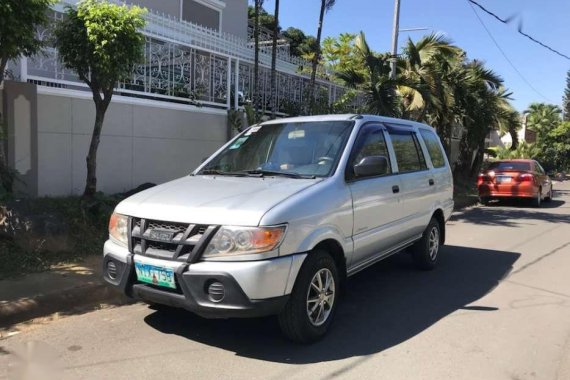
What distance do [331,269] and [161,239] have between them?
1443mm

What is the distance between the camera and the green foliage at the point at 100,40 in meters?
6.67

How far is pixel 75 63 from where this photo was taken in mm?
6934

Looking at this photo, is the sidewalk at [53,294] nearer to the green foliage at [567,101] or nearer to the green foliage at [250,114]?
the green foliage at [250,114]

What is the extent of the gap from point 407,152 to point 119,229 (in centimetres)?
354

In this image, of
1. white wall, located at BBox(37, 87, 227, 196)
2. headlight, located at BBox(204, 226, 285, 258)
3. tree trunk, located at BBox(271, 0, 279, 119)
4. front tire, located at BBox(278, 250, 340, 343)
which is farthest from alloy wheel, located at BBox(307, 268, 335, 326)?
tree trunk, located at BBox(271, 0, 279, 119)

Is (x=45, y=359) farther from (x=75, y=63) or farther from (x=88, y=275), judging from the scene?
(x=75, y=63)

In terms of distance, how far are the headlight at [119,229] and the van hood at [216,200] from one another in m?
0.06

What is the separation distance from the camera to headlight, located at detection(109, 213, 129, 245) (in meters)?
4.45

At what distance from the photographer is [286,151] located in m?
5.38

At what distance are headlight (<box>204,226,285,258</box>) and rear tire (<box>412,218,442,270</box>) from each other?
3511 millimetres

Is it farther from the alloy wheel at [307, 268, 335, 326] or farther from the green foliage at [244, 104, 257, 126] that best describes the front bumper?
the green foliage at [244, 104, 257, 126]

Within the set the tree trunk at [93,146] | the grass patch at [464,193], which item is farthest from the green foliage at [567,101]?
the tree trunk at [93,146]

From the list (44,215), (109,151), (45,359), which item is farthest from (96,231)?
(45,359)

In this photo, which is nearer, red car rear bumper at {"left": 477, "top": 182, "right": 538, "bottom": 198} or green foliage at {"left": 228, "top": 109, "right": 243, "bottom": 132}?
green foliage at {"left": 228, "top": 109, "right": 243, "bottom": 132}
